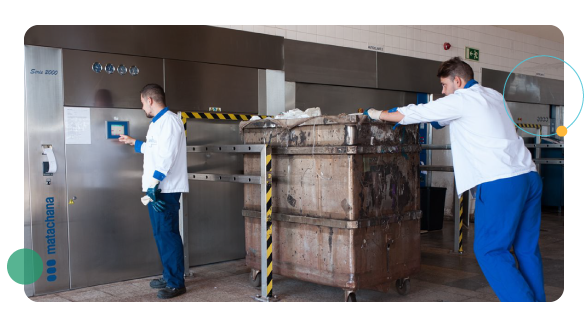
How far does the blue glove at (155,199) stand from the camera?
14.7ft

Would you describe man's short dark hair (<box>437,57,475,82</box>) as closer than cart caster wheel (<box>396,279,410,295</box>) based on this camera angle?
Yes

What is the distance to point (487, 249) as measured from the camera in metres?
3.66

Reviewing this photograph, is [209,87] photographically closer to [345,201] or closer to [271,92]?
[271,92]

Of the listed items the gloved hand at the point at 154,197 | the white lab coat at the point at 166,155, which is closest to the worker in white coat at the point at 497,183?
the white lab coat at the point at 166,155

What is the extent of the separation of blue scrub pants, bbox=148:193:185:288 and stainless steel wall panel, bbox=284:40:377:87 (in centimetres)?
252

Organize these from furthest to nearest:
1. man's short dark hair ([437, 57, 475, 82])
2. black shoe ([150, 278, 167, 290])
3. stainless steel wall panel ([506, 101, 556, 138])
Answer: stainless steel wall panel ([506, 101, 556, 138])
black shoe ([150, 278, 167, 290])
man's short dark hair ([437, 57, 475, 82])

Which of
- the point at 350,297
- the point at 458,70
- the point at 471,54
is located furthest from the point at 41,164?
the point at 471,54

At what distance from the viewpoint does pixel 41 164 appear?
4773 millimetres

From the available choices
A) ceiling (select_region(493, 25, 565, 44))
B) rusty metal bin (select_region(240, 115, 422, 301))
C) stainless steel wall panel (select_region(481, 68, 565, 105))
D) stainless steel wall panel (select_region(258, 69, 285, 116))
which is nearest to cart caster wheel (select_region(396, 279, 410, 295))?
rusty metal bin (select_region(240, 115, 422, 301))

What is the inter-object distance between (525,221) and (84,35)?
4109 millimetres

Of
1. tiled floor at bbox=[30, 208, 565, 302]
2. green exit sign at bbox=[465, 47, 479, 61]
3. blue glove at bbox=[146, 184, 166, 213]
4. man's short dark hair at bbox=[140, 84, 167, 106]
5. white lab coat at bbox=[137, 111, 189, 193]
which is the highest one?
green exit sign at bbox=[465, 47, 479, 61]

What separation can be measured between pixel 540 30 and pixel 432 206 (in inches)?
180

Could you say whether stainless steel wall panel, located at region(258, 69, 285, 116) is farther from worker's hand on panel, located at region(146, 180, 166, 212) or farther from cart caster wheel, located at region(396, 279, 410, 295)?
cart caster wheel, located at region(396, 279, 410, 295)

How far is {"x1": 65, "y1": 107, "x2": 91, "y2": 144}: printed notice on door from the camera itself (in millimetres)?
4914
